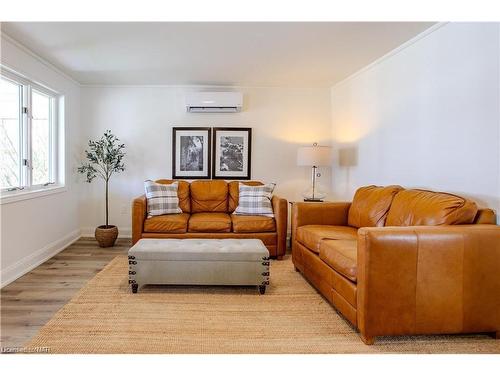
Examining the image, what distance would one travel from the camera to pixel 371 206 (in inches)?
124

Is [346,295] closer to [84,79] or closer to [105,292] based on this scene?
[105,292]

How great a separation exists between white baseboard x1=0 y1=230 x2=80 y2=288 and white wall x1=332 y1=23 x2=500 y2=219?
3.88 meters

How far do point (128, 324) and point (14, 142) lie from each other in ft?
7.82

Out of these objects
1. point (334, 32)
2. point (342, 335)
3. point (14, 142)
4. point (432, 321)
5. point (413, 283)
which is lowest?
point (342, 335)

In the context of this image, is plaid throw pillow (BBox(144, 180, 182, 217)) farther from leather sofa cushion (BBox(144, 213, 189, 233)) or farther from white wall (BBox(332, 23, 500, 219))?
white wall (BBox(332, 23, 500, 219))

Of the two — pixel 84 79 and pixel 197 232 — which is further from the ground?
pixel 84 79

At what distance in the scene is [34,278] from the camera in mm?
3209

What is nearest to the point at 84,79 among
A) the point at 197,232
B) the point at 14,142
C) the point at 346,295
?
the point at 14,142

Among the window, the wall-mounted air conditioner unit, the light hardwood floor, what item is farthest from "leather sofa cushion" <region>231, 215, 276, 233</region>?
the window

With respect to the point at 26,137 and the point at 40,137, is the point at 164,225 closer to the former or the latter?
the point at 26,137

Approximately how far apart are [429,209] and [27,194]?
376cm

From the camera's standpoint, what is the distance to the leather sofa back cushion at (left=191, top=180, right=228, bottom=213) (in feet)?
14.8

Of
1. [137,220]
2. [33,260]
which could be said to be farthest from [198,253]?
[33,260]
